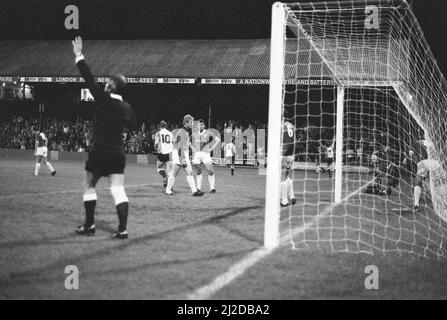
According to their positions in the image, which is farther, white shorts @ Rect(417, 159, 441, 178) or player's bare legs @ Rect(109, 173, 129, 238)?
white shorts @ Rect(417, 159, 441, 178)

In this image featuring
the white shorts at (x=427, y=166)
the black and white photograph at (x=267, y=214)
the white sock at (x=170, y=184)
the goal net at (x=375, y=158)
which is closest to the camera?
the black and white photograph at (x=267, y=214)

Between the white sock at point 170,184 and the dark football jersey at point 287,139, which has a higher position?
the dark football jersey at point 287,139

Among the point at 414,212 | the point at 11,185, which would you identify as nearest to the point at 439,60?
the point at 414,212

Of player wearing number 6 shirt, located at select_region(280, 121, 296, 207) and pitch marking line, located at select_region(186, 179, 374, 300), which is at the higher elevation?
player wearing number 6 shirt, located at select_region(280, 121, 296, 207)

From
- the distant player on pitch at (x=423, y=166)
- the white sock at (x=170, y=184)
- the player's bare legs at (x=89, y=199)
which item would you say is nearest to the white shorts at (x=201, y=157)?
the white sock at (x=170, y=184)

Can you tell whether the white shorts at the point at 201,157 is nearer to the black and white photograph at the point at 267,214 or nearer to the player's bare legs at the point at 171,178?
the black and white photograph at the point at 267,214

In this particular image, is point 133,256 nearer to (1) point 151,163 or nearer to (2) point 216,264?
(2) point 216,264

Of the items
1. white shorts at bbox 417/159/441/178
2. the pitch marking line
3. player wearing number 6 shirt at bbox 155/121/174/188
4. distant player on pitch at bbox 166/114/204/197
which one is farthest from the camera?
player wearing number 6 shirt at bbox 155/121/174/188

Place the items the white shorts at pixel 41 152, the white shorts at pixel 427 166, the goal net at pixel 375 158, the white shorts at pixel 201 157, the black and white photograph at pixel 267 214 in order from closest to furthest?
the black and white photograph at pixel 267 214
the goal net at pixel 375 158
the white shorts at pixel 427 166
the white shorts at pixel 201 157
the white shorts at pixel 41 152

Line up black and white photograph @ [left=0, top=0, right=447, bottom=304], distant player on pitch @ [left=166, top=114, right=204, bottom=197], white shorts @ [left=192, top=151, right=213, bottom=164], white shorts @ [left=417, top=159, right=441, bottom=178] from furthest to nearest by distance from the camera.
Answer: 1. white shorts @ [left=192, top=151, right=213, bottom=164]
2. distant player on pitch @ [left=166, top=114, right=204, bottom=197]
3. white shorts @ [left=417, top=159, right=441, bottom=178]
4. black and white photograph @ [left=0, top=0, right=447, bottom=304]

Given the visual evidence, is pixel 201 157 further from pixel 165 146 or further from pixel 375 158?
pixel 375 158

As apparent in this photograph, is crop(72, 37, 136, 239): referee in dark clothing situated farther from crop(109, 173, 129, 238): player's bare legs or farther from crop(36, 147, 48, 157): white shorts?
crop(36, 147, 48, 157): white shorts

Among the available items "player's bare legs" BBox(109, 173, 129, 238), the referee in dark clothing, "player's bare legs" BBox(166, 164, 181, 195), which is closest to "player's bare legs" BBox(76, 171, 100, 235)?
the referee in dark clothing

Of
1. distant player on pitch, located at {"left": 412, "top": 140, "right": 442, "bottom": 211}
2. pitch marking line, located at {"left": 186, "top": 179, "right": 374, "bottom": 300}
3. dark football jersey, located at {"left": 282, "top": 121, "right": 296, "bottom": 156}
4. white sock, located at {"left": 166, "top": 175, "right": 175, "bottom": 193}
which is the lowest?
pitch marking line, located at {"left": 186, "top": 179, "right": 374, "bottom": 300}
